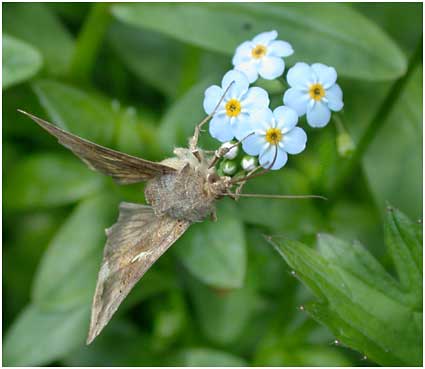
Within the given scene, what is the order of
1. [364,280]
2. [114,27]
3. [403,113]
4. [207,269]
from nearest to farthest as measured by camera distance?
[364,280], [207,269], [403,113], [114,27]

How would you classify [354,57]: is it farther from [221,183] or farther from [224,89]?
[221,183]

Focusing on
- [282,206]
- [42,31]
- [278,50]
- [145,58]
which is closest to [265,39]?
[278,50]

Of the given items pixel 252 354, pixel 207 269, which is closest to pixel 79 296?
pixel 207 269

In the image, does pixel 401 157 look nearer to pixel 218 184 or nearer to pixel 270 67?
pixel 270 67

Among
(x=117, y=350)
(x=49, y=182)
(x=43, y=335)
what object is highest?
(x=49, y=182)

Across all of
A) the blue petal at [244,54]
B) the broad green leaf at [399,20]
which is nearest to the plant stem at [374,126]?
the broad green leaf at [399,20]

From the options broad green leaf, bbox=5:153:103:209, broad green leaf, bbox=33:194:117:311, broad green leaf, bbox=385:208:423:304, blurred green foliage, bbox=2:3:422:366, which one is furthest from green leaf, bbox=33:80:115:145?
broad green leaf, bbox=385:208:423:304

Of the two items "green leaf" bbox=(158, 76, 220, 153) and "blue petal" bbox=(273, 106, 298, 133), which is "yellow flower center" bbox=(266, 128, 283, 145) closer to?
"blue petal" bbox=(273, 106, 298, 133)
